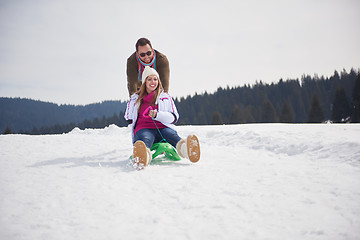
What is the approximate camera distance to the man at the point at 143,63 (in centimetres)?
420

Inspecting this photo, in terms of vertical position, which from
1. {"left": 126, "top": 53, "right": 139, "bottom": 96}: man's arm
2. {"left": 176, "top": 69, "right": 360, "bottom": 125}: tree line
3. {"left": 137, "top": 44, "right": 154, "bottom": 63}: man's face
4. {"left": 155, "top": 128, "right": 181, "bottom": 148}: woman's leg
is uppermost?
{"left": 176, "top": 69, "right": 360, "bottom": 125}: tree line

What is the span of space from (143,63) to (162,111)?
1.21 metres

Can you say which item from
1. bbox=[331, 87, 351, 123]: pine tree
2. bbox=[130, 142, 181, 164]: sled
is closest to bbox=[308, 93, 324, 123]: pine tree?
bbox=[331, 87, 351, 123]: pine tree

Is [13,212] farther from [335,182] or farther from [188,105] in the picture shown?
[188,105]

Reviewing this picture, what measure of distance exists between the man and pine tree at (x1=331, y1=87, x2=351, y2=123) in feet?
116

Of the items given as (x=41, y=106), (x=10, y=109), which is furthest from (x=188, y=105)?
(x=10, y=109)

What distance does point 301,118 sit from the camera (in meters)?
56.9

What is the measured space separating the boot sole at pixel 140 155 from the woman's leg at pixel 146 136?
15.8 inches

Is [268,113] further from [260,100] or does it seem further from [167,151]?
[167,151]

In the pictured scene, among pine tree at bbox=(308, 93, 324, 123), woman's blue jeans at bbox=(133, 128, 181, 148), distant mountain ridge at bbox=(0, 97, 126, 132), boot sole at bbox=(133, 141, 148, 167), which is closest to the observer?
boot sole at bbox=(133, 141, 148, 167)

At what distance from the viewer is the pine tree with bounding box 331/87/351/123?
31547mm

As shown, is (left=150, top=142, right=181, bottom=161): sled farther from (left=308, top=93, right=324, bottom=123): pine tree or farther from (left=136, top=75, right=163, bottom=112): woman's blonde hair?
(left=308, top=93, right=324, bottom=123): pine tree

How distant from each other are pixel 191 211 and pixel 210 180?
735 mm

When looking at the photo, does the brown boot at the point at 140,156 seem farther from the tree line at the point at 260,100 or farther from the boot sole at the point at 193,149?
the tree line at the point at 260,100
